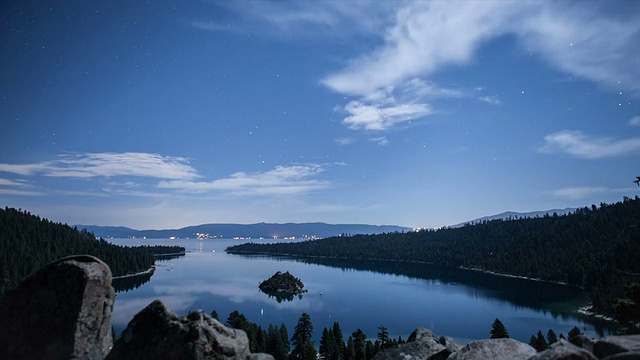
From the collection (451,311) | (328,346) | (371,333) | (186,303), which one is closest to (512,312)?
(451,311)

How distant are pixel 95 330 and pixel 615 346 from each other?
47.3ft

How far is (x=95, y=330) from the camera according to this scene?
36.6 ft

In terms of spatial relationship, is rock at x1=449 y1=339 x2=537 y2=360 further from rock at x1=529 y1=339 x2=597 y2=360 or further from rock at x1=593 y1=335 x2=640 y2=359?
rock at x1=529 y1=339 x2=597 y2=360

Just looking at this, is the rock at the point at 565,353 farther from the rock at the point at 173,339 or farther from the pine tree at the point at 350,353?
A: the pine tree at the point at 350,353

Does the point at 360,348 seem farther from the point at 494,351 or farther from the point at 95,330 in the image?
the point at 95,330

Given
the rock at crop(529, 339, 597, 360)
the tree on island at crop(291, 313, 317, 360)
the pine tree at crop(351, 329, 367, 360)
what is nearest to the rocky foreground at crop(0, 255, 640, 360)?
the rock at crop(529, 339, 597, 360)

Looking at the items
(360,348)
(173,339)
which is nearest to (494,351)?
(173,339)

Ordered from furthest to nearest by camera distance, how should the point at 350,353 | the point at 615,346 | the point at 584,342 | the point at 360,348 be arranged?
the point at 350,353 → the point at 360,348 → the point at 584,342 → the point at 615,346

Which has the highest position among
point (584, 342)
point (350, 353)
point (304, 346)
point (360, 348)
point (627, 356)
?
point (627, 356)

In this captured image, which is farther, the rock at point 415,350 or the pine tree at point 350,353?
the pine tree at point 350,353

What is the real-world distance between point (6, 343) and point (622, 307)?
142 feet

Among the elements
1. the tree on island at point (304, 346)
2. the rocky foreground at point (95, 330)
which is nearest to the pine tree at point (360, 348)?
the tree on island at point (304, 346)

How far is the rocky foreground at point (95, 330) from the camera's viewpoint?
10.1 m

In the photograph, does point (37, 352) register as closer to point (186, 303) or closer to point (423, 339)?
point (423, 339)
